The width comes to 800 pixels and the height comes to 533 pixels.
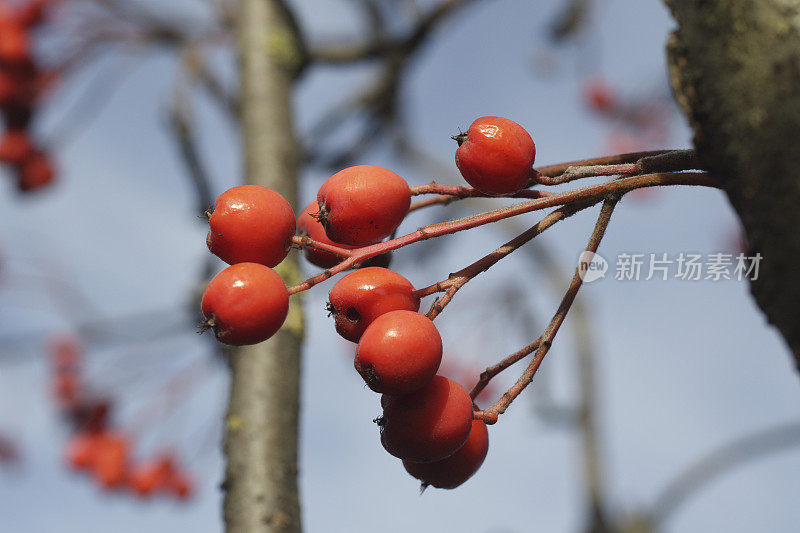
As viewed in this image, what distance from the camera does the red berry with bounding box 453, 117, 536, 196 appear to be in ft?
2.83

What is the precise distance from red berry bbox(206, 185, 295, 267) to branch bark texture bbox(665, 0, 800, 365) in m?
0.52

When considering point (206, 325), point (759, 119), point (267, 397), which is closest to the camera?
point (759, 119)

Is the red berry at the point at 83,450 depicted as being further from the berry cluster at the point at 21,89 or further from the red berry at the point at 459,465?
the red berry at the point at 459,465

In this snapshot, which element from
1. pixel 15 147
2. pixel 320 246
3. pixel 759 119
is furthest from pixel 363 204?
pixel 15 147

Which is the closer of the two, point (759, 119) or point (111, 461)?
point (759, 119)

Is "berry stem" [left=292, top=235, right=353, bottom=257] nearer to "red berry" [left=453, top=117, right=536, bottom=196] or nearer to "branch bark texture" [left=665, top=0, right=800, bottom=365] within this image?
"red berry" [left=453, top=117, right=536, bottom=196]

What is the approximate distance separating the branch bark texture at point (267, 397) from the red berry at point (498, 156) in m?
0.89

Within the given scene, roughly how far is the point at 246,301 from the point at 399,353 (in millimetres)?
201

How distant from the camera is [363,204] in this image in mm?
894

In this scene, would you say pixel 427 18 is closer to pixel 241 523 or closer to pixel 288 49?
pixel 288 49

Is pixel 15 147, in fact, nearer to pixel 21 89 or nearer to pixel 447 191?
pixel 21 89

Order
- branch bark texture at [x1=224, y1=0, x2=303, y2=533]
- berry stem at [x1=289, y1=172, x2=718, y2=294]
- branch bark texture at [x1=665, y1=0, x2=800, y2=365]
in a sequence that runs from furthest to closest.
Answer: branch bark texture at [x1=224, y1=0, x2=303, y2=533]
berry stem at [x1=289, y1=172, x2=718, y2=294]
branch bark texture at [x1=665, y1=0, x2=800, y2=365]

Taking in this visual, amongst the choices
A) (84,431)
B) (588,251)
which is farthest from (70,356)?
(588,251)

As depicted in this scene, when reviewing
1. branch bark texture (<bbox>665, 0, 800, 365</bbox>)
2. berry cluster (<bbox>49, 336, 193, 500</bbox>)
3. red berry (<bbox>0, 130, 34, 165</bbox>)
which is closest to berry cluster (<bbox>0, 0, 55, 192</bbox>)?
red berry (<bbox>0, 130, 34, 165</bbox>)
